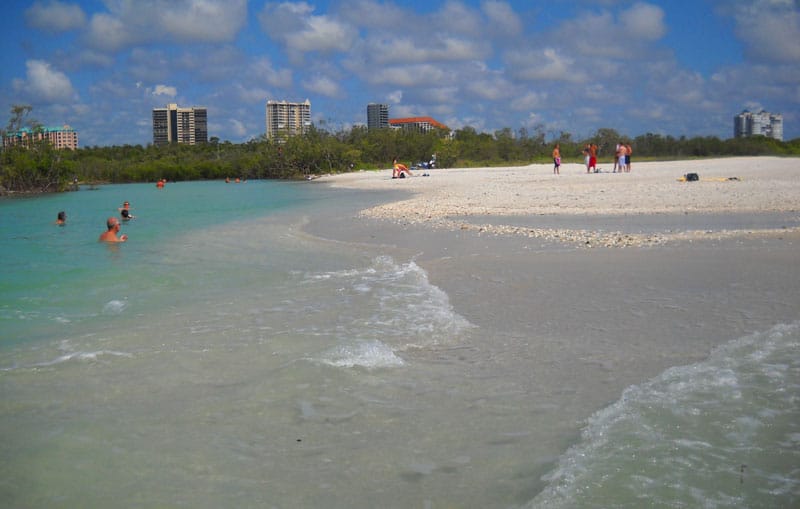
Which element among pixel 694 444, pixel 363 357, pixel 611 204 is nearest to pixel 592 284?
pixel 363 357

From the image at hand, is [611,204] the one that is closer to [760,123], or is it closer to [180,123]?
[760,123]

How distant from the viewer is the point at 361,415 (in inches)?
181

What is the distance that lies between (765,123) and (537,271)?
12679 centimetres

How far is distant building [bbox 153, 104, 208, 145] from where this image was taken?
557 feet

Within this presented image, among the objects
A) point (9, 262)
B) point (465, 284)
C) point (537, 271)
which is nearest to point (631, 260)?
point (537, 271)

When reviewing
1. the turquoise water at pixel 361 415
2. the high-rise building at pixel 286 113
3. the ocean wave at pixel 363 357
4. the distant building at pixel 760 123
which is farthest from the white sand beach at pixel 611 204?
the high-rise building at pixel 286 113

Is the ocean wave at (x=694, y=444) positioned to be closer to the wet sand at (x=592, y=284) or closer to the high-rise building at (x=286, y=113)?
the wet sand at (x=592, y=284)

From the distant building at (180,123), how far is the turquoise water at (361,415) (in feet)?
564

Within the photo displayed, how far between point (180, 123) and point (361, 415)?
178433 mm

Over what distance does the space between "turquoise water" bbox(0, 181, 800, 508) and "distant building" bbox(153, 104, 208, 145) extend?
17204 cm

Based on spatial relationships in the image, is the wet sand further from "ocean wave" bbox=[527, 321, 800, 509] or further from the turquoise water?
"ocean wave" bbox=[527, 321, 800, 509]

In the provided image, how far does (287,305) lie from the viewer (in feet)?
26.8

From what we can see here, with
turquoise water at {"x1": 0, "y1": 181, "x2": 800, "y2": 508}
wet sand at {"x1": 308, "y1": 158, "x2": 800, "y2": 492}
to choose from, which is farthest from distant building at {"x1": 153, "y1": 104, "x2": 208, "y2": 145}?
turquoise water at {"x1": 0, "y1": 181, "x2": 800, "y2": 508}

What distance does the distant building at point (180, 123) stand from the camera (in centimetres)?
16962
